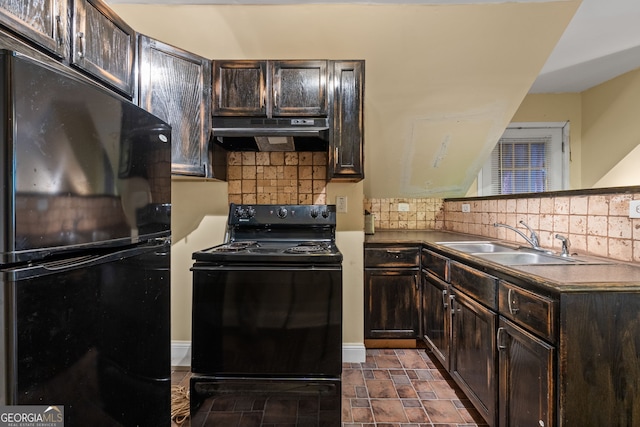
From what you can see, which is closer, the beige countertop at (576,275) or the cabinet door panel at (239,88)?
the beige countertop at (576,275)

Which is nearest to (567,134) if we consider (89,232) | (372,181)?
(372,181)

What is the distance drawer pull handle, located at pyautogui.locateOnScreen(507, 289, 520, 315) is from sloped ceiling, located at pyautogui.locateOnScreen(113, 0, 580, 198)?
1681 millimetres

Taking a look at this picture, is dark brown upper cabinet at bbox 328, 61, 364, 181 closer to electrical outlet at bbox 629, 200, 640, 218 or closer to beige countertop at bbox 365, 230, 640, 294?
beige countertop at bbox 365, 230, 640, 294

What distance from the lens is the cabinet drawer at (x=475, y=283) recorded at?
1.46m

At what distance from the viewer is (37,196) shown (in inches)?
26.6

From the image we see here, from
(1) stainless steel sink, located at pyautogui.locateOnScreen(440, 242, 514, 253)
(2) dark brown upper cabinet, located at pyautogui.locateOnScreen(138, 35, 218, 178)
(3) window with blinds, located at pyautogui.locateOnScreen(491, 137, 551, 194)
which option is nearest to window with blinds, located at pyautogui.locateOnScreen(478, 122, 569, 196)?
(3) window with blinds, located at pyautogui.locateOnScreen(491, 137, 551, 194)

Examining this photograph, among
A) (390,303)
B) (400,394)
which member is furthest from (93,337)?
(390,303)

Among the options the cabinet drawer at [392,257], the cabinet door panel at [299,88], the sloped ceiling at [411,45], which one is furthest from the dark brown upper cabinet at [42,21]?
the cabinet drawer at [392,257]

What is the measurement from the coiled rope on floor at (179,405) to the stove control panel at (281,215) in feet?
3.69

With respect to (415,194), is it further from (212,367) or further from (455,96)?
(212,367)

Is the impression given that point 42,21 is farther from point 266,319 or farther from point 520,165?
point 520,165

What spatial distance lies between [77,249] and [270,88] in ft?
4.93

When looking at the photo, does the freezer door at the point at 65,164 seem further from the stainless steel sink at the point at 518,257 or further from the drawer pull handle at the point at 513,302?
the stainless steel sink at the point at 518,257

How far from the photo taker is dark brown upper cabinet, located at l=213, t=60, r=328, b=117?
1942mm
